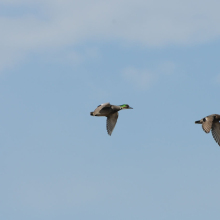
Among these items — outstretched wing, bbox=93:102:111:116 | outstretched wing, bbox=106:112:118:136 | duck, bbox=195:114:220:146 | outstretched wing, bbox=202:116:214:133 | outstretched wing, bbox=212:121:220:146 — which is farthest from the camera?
outstretched wing, bbox=106:112:118:136

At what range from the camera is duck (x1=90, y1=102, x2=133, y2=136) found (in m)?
53.5

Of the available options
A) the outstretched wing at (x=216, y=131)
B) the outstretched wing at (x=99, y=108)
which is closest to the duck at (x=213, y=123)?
the outstretched wing at (x=216, y=131)

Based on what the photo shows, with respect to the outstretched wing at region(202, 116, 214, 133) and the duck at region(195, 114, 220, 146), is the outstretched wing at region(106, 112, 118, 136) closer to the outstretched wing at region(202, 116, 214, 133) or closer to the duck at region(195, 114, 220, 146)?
the duck at region(195, 114, 220, 146)

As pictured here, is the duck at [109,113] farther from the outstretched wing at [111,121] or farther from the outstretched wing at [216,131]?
the outstretched wing at [216,131]

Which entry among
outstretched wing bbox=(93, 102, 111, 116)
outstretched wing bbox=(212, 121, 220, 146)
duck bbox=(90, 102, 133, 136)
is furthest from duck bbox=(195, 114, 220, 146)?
outstretched wing bbox=(93, 102, 111, 116)

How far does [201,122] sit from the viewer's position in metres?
51.6

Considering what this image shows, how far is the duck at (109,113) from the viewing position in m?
53.5

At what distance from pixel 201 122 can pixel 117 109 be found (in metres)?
7.89

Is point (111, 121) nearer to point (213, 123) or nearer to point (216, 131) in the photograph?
point (213, 123)

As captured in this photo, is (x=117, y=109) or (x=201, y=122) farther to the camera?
(x=117, y=109)

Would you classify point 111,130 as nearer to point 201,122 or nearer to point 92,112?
point 92,112

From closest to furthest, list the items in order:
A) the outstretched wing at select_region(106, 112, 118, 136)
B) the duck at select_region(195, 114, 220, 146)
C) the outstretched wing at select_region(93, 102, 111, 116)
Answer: the duck at select_region(195, 114, 220, 146) < the outstretched wing at select_region(93, 102, 111, 116) < the outstretched wing at select_region(106, 112, 118, 136)

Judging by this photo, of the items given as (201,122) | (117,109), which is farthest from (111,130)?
(201,122)

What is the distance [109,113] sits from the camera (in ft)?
180
